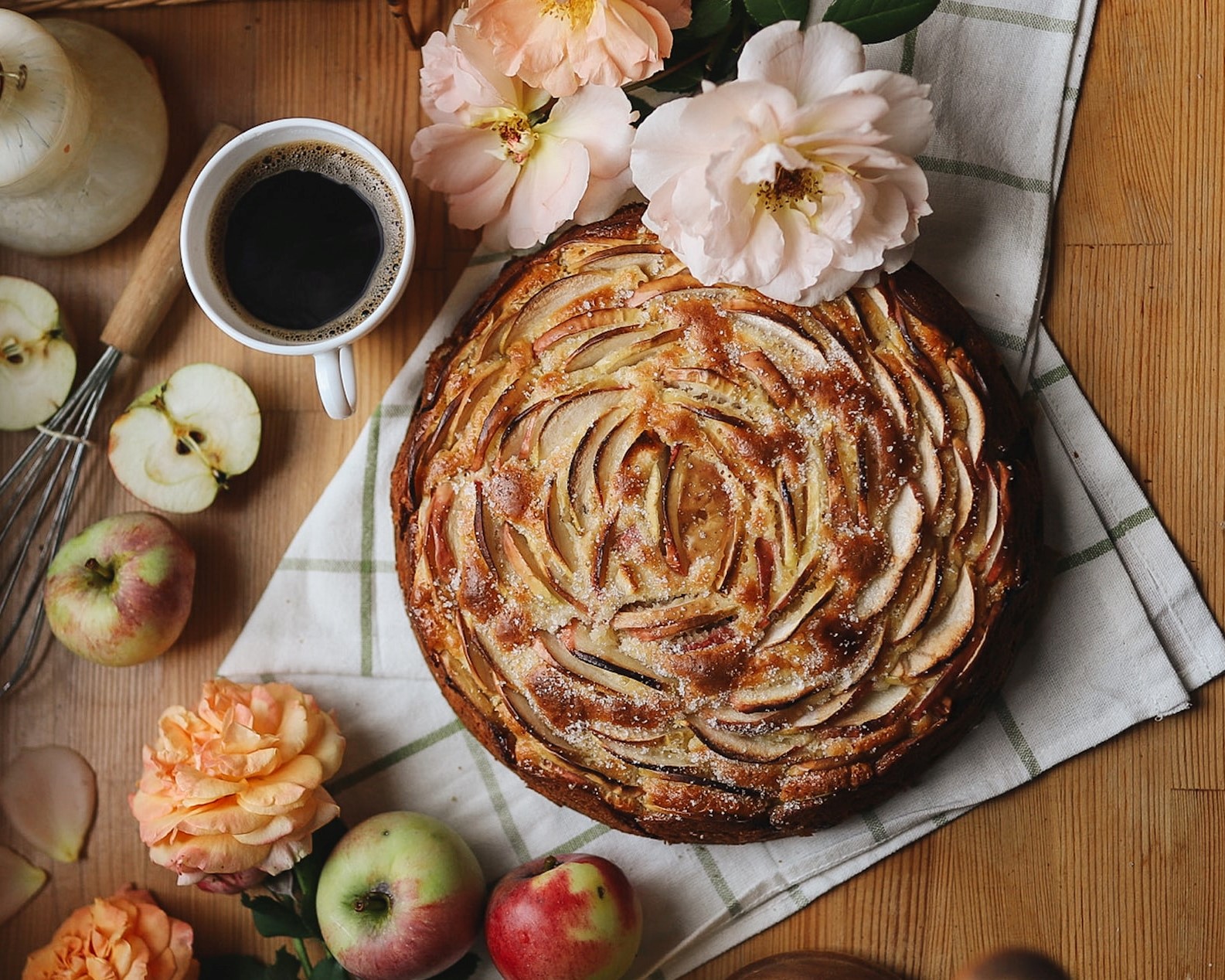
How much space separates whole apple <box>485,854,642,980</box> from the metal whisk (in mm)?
792

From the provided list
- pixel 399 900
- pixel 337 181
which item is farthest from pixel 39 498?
pixel 399 900

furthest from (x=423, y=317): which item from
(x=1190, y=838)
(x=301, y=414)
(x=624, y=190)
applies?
(x=1190, y=838)

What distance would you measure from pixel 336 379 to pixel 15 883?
0.88 m

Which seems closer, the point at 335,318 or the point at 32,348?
the point at 335,318

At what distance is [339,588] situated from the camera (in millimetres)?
1528

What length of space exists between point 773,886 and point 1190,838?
547mm

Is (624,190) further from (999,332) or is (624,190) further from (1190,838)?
(1190,838)

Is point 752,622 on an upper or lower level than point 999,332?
lower

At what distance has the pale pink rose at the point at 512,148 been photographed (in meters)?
1.27

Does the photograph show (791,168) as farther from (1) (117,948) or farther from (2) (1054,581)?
(1) (117,948)

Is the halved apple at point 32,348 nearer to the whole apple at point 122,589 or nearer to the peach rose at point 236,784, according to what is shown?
the whole apple at point 122,589

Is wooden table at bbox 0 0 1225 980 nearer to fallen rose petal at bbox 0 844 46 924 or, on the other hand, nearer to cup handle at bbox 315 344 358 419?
cup handle at bbox 315 344 358 419

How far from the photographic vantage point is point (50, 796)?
1.58 metres

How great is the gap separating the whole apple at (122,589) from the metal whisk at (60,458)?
9 centimetres
